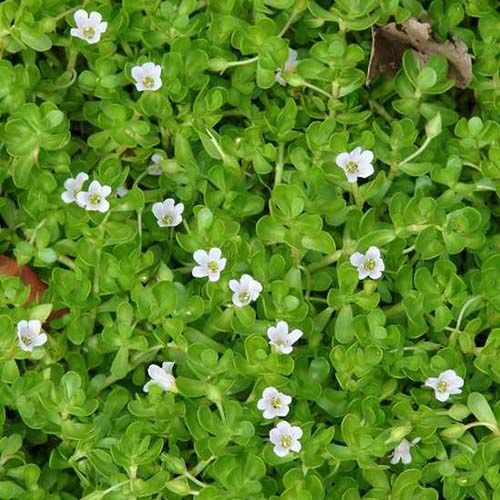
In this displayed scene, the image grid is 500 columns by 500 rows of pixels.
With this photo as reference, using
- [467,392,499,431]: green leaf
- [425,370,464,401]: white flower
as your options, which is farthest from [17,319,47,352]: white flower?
[467,392,499,431]: green leaf

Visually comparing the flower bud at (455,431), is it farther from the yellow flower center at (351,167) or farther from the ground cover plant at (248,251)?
the yellow flower center at (351,167)

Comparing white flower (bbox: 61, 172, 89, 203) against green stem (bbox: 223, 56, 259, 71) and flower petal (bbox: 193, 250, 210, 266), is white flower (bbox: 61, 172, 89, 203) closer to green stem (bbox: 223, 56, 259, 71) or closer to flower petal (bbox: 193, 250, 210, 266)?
flower petal (bbox: 193, 250, 210, 266)

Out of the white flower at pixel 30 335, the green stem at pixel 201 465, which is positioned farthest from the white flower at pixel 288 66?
the green stem at pixel 201 465

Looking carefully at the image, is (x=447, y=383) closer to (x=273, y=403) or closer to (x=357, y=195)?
(x=273, y=403)

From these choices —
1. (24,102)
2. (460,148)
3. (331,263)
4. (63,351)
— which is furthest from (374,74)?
(63,351)

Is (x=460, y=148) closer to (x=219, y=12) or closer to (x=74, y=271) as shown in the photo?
(x=219, y=12)

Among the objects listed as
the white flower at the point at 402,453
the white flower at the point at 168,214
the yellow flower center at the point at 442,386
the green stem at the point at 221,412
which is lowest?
the white flower at the point at 402,453

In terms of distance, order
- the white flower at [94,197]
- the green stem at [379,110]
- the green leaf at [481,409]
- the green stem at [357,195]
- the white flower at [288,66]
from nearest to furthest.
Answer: the green leaf at [481,409], the white flower at [94,197], the green stem at [357,195], the white flower at [288,66], the green stem at [379,110]

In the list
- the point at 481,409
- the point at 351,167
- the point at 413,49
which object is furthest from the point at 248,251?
the point at 413,49
